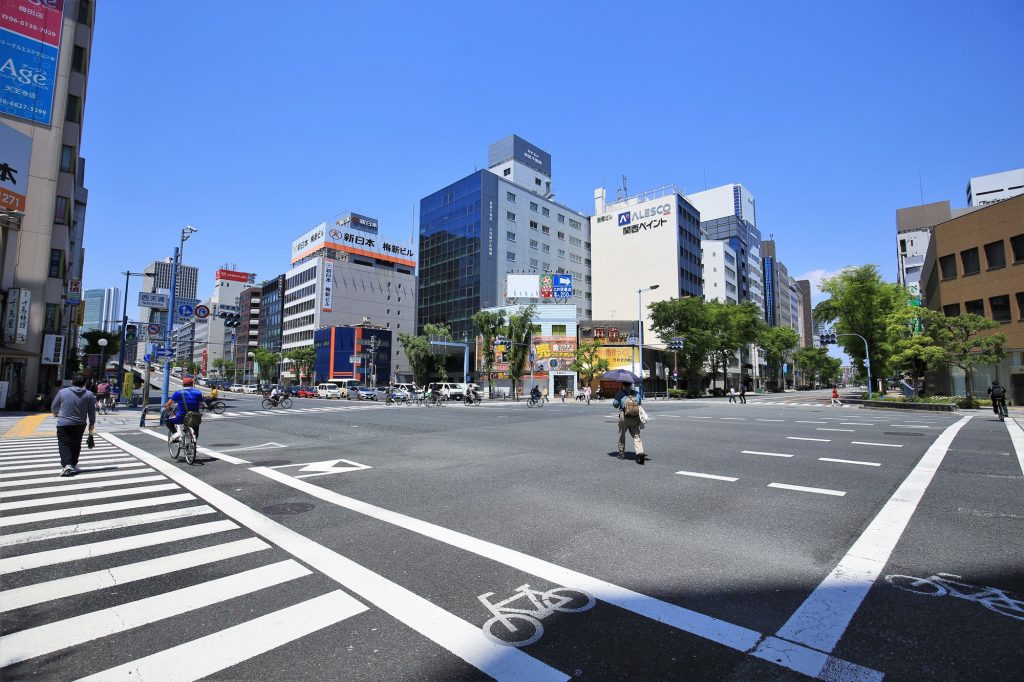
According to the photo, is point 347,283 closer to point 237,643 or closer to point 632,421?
point 632,421

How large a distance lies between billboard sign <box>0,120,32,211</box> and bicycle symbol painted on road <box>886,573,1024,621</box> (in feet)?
135

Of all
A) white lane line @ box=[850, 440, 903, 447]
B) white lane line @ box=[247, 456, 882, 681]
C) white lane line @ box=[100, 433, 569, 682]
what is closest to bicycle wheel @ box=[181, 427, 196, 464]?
white lane line @ box=[100, 433, 569, 682]

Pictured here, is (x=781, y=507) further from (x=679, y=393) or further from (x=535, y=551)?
(x=679, y=393)

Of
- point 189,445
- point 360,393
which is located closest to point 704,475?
point 189,445

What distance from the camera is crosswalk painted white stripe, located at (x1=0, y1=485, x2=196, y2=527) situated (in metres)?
6.36

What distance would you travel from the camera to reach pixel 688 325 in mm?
61969

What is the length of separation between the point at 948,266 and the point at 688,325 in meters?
25.8

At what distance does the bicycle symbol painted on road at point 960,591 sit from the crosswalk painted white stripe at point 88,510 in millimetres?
9009

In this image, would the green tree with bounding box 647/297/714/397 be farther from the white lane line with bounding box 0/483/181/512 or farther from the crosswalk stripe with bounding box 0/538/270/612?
the crosswalk stripe with bounding box 0/538/270/612

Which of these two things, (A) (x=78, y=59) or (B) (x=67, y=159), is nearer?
(B) (x=67, y=159)

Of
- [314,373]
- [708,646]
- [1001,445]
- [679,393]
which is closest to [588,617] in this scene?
[708,646]

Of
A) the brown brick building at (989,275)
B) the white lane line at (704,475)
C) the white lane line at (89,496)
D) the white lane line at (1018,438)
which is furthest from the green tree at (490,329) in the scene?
the white lane line at (89,496)

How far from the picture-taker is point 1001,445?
12773mm

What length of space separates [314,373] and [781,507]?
98218 millimetres
